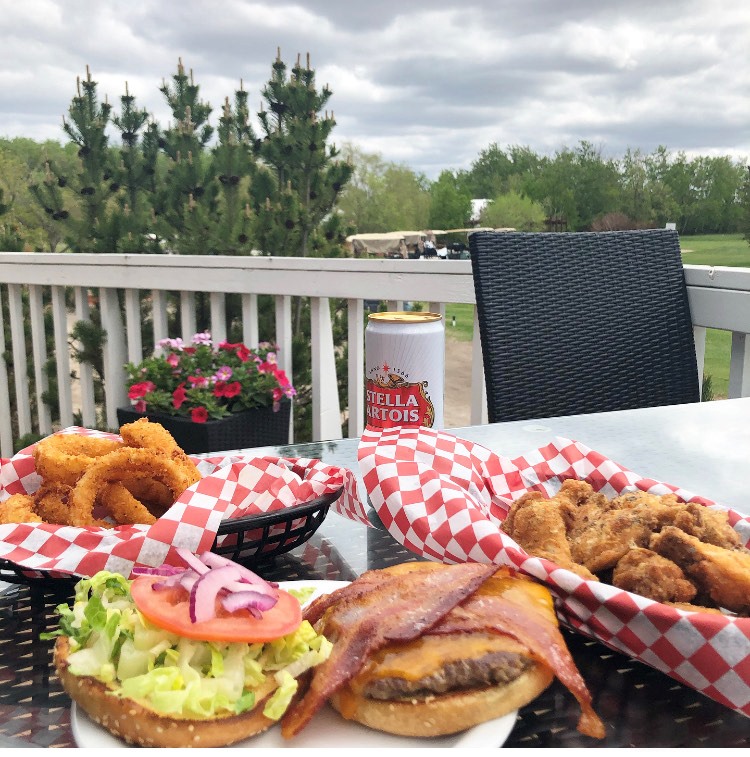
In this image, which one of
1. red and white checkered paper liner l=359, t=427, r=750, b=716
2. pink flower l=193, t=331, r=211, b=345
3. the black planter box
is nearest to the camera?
red and white checkered paper liner l=359, t=427, r=750, b=716

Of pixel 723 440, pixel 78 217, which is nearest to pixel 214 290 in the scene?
pixel 723 440

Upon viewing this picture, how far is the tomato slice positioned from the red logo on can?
685mm

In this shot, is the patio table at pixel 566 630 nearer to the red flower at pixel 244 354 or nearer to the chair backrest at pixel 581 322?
the chair backrest at pixel 581 322

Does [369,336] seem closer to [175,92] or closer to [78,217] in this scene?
[78,217]

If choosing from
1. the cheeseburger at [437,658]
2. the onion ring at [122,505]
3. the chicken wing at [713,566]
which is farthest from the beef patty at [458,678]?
the onion ring at [122,505]

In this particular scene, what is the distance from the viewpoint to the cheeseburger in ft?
1.65

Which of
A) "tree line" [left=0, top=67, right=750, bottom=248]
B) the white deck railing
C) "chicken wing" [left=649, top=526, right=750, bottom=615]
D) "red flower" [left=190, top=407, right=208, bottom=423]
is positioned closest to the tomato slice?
"chicken wing" [left=649, top=526, right=750, bottom=615]

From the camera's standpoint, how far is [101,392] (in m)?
5.97

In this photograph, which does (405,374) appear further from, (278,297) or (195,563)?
(278,297)

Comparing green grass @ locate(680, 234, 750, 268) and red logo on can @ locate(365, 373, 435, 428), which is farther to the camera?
green grass @ locate(680, 234, 750, 268)

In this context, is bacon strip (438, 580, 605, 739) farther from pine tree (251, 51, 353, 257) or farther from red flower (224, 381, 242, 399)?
pine tree (251, 51, 353, 257)

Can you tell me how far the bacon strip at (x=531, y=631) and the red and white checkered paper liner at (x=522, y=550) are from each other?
8 cm

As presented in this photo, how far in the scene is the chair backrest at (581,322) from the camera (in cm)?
218

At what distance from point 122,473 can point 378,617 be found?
548 millimetres
